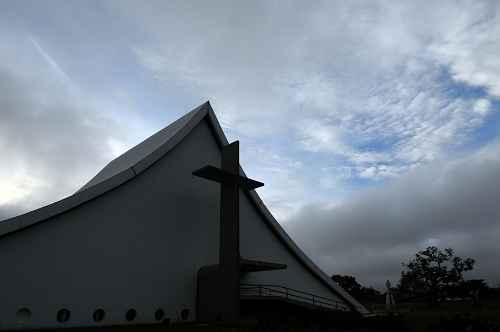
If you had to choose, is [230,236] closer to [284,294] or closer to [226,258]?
[226,258]

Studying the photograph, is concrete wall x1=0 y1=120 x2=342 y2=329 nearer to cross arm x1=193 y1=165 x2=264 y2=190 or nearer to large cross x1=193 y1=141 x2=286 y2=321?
large cross x1=193 y1=141 x2=286 y2=321

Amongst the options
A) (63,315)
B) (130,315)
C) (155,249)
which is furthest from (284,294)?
(63,315)

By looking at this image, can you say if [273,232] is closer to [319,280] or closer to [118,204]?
[319,280]

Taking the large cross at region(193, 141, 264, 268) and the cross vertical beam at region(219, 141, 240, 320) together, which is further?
the large cross at region(193, 141, 264, 268)

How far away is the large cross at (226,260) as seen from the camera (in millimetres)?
14523

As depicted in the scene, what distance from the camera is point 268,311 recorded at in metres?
17.3

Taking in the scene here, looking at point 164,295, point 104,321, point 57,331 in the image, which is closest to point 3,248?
point 57,331

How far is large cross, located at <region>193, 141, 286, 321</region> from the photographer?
1452 cm

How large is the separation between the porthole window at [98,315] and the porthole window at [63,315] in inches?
33.8

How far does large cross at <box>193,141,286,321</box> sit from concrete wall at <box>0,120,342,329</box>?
2.73 ft

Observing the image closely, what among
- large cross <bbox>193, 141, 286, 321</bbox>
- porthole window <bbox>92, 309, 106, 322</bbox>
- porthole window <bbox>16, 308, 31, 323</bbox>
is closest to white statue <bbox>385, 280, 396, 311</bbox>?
large cross <bbox>193, 141, 286, 321</bbox>

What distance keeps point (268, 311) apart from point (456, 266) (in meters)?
31.2

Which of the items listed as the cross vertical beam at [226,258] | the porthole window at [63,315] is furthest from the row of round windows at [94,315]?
the cross vertical beam at [226,258]

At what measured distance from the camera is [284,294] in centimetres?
2006
